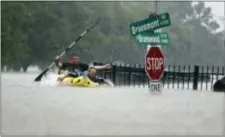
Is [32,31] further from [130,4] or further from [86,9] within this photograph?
[130,4]

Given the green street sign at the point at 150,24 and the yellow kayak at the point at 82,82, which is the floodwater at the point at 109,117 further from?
the yellow kayak at the point at 82,82

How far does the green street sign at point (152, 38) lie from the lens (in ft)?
48.8

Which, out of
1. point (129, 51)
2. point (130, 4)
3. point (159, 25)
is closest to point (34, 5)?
point (129, 51)

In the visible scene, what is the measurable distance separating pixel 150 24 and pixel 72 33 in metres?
45.3

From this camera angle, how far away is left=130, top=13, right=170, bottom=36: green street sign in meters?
14.7

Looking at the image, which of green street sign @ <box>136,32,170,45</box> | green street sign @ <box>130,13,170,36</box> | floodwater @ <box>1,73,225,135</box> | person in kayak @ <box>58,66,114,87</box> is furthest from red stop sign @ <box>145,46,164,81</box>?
person in kayak @ <box>58,66,114,87</box>

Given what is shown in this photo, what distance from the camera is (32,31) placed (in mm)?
56250

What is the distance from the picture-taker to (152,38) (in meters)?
15.0

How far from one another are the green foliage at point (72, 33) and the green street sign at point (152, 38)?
32.7m

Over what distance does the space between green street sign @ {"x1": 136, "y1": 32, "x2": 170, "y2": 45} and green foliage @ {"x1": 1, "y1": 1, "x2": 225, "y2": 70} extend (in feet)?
107

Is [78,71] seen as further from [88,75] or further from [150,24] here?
[150,24]

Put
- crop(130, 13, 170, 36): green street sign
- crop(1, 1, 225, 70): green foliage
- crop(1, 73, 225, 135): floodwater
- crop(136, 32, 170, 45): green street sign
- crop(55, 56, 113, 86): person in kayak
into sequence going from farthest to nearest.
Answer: crop(1, 1, 225, 70): green foliage < crop(55, 56, 113, 86): person in kayak < crop(136, 32, 170, 45): green street sign < crop(130, 13, 170, 36): green street sign < crop(1, 73, 225, 135): floodwater

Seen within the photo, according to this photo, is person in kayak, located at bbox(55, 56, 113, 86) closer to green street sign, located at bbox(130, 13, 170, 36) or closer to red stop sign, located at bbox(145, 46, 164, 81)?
red stop sign, located at bbox(145, 46, 164, 81)

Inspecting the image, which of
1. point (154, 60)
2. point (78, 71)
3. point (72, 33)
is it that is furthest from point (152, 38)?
point (72, 33)
